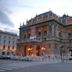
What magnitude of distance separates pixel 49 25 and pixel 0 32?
3063cm

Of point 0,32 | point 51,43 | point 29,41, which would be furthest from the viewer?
point 0,32

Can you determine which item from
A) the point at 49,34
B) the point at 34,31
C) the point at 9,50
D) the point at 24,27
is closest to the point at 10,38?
the point at 9,50

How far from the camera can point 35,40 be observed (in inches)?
2235

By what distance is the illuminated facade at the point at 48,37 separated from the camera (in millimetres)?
54562

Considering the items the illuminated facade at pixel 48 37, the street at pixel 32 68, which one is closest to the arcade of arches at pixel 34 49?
the illuminated facade at pixel 48 37

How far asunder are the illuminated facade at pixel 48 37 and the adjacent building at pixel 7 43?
1613 centimetres

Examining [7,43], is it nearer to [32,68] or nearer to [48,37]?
Result: [48,37]

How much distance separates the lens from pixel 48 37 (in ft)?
180

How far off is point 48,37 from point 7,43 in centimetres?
3274

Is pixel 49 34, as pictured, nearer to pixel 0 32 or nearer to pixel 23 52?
pixel 23 52

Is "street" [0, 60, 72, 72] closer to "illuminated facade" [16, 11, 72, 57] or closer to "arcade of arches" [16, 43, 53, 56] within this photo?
"illuminated facade" [16, 11, 72, 57]

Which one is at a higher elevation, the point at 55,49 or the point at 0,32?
the point at 0,32

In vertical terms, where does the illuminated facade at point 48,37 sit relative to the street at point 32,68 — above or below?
above

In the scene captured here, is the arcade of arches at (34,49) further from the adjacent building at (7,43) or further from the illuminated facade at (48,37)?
the adjacent building at (7,43)
